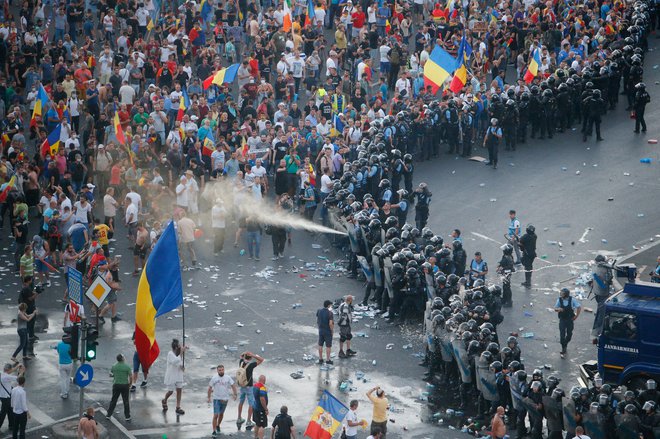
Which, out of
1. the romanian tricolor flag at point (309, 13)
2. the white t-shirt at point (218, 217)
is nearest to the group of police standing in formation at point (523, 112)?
the white t-shirt at point (218, 217)

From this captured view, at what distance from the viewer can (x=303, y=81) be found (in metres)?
47.2

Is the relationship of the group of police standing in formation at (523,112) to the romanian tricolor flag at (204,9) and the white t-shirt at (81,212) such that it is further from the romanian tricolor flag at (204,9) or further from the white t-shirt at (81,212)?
the romanian tricolor flag at (204,9)

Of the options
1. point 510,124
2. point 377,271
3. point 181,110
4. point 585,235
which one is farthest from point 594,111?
point 181,110

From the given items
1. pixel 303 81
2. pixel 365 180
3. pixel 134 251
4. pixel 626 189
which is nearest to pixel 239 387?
pixel 134 251

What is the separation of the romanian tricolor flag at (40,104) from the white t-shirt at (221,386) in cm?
1672

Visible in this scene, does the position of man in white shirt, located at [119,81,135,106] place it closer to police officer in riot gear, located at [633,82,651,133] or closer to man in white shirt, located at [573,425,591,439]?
police officer in riot gear, located at [633,82,651,133]

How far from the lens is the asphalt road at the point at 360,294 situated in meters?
29.2

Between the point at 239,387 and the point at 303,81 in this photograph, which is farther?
the point at 303,81

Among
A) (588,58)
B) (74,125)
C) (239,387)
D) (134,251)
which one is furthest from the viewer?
(588,58)

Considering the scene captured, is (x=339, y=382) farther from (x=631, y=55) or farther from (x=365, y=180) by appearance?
(x=631, y=55)

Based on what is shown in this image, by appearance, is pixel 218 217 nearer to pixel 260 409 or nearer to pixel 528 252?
pixel 528 252

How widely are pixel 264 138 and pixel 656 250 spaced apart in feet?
40.5

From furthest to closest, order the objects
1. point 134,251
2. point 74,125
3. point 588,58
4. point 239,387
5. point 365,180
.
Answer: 1. point 588,58
2. point 74,125
3. point 365,180
4. point 134,251
5. point 239,387

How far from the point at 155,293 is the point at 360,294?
8.29 m
